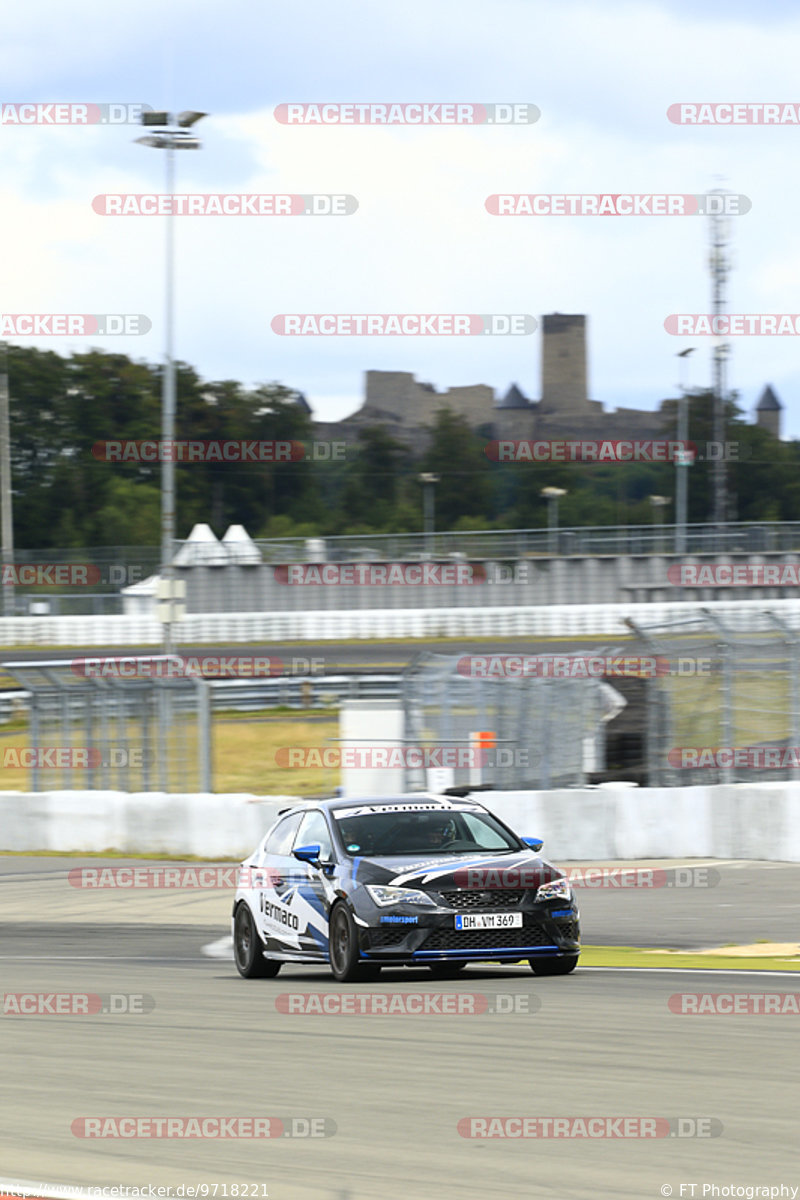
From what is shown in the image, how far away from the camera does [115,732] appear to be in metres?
20.9

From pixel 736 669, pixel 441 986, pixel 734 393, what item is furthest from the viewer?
pixel 734 393

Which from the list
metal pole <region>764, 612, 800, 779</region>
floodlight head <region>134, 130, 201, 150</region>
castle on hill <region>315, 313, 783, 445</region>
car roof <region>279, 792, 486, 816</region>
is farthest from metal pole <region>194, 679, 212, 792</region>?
castle on hill <region>315, 313, 783, 445</region>

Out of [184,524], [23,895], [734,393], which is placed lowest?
[23,895]

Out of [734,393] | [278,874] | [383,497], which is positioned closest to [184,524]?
[383,497]

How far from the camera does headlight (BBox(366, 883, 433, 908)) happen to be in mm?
9602

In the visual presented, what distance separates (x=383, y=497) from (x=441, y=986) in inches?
3020

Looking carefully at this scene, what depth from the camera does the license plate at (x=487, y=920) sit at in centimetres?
955

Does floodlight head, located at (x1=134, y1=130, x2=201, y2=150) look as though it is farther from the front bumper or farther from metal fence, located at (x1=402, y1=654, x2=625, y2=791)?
the front bumper

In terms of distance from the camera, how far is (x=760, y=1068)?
683cm

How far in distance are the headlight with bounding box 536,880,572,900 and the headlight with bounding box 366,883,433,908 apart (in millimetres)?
639

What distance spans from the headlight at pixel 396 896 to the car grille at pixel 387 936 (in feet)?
0.45

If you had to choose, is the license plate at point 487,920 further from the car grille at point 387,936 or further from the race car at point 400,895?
the car grille at point 387,936

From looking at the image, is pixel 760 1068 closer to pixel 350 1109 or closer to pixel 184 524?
pixel 350 1109

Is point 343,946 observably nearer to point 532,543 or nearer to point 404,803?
point 404,803
